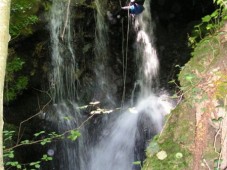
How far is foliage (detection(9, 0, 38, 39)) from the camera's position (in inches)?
210

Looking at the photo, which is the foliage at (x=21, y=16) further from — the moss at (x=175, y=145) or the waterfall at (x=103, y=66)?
the moss at (x=175, y=145)

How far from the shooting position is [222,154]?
2172 millimetres

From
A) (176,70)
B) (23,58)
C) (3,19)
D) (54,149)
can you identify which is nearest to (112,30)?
(176,70)

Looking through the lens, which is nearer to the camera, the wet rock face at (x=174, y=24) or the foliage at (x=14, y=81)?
the foliage at (x=14, y=81)

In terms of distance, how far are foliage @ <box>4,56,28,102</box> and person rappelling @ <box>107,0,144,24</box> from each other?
2.46m

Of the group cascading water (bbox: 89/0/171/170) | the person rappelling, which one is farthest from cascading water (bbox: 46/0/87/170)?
the person rappelling

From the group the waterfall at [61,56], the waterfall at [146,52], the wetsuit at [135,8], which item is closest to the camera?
the waterfall at [61,56]

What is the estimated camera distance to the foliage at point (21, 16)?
17.5ft

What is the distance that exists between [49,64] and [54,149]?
186cm

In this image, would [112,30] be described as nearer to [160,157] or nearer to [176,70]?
[176,70]

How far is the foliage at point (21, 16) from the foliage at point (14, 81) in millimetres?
535

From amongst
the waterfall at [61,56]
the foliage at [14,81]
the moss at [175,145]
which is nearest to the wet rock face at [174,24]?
the waterfall at [61,56]

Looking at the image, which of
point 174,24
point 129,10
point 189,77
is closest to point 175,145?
point 189,77

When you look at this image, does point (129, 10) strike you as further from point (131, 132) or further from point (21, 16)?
point (131, 132)
